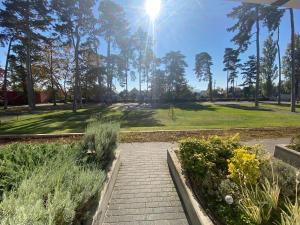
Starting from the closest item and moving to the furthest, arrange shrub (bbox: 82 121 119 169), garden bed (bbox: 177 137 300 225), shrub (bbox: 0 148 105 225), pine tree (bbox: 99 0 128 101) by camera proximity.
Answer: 1. shrub (bbox: 0 148 105 225)
2. garden bed (bbox: 177 137 300 225)
3. shrub (bbox: 82 121 119 169)
4. pine tree (bbox: 99 0 128 101)

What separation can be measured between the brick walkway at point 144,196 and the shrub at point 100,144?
1.80ft

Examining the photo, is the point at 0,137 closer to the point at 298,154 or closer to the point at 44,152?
the point at 44,152

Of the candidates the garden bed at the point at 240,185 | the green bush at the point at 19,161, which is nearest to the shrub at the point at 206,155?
the garden bed at the point at 240,185

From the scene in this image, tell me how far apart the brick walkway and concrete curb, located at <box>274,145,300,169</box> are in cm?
296

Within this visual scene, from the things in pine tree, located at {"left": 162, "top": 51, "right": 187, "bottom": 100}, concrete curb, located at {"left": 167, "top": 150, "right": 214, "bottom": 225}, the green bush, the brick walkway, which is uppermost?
pine tree, located at {"left": 162, "top": 51, "right": 187, "bottom": 100}

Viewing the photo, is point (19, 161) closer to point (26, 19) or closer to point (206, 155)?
point (206, 155)

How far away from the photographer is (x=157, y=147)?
7738mm

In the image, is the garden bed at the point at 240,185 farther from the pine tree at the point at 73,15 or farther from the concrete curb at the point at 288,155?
the pine tree at the point at 73,15

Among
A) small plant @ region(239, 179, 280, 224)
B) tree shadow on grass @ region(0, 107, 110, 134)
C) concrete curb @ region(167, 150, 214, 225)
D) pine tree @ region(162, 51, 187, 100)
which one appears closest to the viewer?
small plant @ region(239, 179, 280, 224)

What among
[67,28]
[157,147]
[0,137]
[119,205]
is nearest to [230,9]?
[67,28]

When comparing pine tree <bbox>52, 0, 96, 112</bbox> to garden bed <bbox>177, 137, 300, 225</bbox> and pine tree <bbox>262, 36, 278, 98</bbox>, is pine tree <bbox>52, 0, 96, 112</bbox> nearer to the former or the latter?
garden bed <bbox>177, 137, 300, 225</bbox>

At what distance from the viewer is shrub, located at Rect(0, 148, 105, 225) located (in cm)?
200

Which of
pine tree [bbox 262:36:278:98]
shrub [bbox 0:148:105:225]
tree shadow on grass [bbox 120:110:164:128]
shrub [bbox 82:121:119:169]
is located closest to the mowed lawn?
tree shadow on grass [bbox 120:110:164:128]

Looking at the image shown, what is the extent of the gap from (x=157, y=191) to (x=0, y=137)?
26.2 ft
